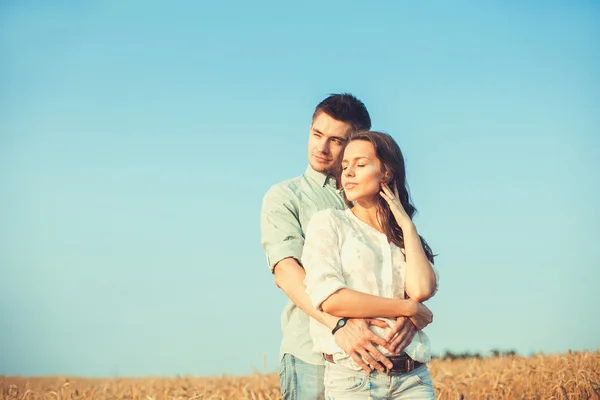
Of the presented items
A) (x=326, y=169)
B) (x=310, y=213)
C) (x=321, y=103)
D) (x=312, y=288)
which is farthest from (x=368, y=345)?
(x=321, y=103)

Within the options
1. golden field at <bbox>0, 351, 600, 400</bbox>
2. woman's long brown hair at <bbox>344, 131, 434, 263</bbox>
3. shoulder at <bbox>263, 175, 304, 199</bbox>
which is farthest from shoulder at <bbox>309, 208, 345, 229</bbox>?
golden field at <bbox>0, 351, 600, 400</bbox>

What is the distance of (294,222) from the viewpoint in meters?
4.81

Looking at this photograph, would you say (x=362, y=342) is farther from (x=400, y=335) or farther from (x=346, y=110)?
(x=346, y=110)

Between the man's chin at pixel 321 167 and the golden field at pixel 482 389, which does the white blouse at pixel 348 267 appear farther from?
the golden field at pixel 482 389

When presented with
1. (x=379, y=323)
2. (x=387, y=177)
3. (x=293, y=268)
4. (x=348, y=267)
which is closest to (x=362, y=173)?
(x=387, y=177)

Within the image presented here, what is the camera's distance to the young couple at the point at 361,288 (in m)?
3.76

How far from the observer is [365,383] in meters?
3.75

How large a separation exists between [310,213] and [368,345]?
4.74 ft

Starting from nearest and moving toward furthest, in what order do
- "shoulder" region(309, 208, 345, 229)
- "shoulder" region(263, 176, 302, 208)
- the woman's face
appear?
"shoulder" region(309, 208, 345, 229) → the woman's face → "shoulder" region(263, 176, 302, 208)

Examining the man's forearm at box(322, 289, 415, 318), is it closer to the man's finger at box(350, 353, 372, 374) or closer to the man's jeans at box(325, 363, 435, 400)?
the man's finger at box(350, 353, 372, 374)

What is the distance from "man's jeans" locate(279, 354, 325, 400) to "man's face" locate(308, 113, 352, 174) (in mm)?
1574

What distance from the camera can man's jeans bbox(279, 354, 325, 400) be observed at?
448 cm

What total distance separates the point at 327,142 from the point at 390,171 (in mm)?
1090

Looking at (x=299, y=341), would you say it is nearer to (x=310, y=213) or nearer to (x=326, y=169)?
(x=310, y=213)
